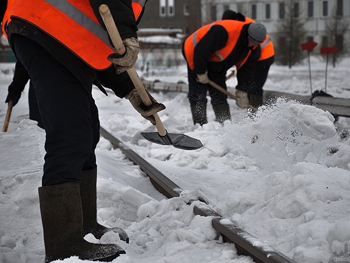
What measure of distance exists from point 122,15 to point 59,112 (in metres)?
0.57

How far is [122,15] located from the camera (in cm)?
268

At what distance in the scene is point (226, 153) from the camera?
555 centimetres

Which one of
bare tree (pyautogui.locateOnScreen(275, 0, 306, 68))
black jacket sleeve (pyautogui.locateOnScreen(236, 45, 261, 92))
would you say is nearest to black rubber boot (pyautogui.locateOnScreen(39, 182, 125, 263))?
black jacket sleeve (pyautogui.locateOnScreen(236, 45, 261, 92))

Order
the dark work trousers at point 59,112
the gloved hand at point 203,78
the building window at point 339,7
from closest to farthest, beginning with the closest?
the dark work trousers at point 59,112 → the gloved hand at point 203,78 → the building window at point 339,7

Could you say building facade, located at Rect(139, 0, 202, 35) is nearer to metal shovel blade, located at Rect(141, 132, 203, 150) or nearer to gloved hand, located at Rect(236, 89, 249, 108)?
gloved hand, located at Rect(236, 89, 249, 108)

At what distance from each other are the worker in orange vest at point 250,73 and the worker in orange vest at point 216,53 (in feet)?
1.08

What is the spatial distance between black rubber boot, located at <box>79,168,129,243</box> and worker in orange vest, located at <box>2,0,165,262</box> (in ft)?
1.33

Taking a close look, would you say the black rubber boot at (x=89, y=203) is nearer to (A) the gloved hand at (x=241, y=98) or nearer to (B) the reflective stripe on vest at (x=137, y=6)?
(B) the reflective stripe on vest at (x=137, y=6)

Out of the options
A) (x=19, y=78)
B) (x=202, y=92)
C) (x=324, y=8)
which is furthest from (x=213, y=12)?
Result: (x=19, y=78)

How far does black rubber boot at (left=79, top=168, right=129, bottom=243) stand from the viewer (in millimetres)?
3105

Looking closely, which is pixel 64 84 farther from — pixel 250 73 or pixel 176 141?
pixel 250 73

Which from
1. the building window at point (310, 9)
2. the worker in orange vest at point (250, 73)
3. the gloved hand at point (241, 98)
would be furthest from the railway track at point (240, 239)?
the building window at point (310, 9)

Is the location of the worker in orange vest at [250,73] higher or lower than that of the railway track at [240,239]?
lower

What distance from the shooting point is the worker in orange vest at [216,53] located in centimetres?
721
